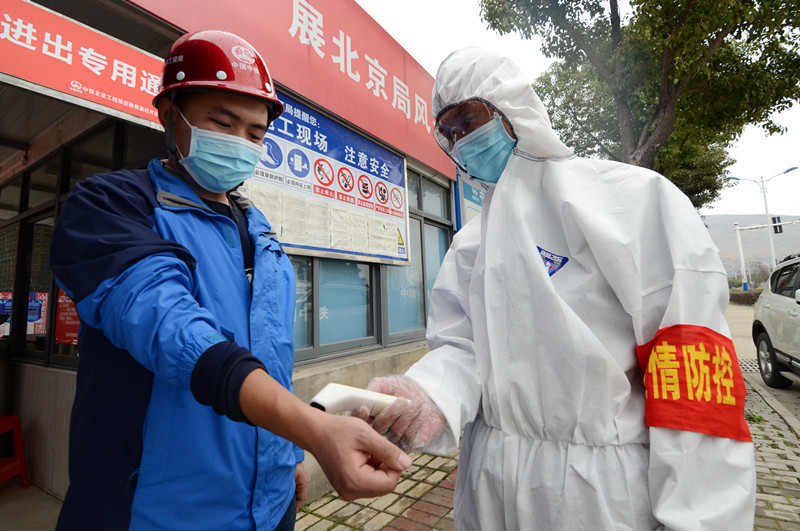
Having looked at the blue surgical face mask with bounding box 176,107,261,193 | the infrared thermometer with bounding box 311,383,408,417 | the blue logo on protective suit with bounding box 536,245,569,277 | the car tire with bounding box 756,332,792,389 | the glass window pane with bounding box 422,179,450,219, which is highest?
the glass window pane with bounding box 422,179,450,219

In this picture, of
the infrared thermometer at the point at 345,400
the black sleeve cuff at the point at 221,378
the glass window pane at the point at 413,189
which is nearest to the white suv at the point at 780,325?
the glass window pane at the point at 413,189

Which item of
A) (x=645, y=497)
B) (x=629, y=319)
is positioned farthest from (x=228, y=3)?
(x=645, y=497)

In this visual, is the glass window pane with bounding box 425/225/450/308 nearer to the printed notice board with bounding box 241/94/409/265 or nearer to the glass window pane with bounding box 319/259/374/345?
the printed notice board with bounding box 241/94/409/265

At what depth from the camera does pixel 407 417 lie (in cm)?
111

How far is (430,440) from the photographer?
118 centimetres

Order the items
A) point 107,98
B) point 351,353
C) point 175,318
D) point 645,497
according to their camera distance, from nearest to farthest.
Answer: point 175,318 < point 645,497 < point 107,98 < point 351,353

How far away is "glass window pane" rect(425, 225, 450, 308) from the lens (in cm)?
633

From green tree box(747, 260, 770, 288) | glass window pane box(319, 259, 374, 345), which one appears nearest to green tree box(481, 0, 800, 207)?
glass window pane box(319, 259, 374, 345)

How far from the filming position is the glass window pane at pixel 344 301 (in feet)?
13.9

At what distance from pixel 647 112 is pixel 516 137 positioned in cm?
809

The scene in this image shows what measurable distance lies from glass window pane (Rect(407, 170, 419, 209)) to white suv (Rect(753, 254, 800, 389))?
5183 millimetres

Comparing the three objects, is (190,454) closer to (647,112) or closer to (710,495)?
(710,495)

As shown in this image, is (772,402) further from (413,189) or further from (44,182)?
(44,182)

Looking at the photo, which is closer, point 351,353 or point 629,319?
point 629,319
